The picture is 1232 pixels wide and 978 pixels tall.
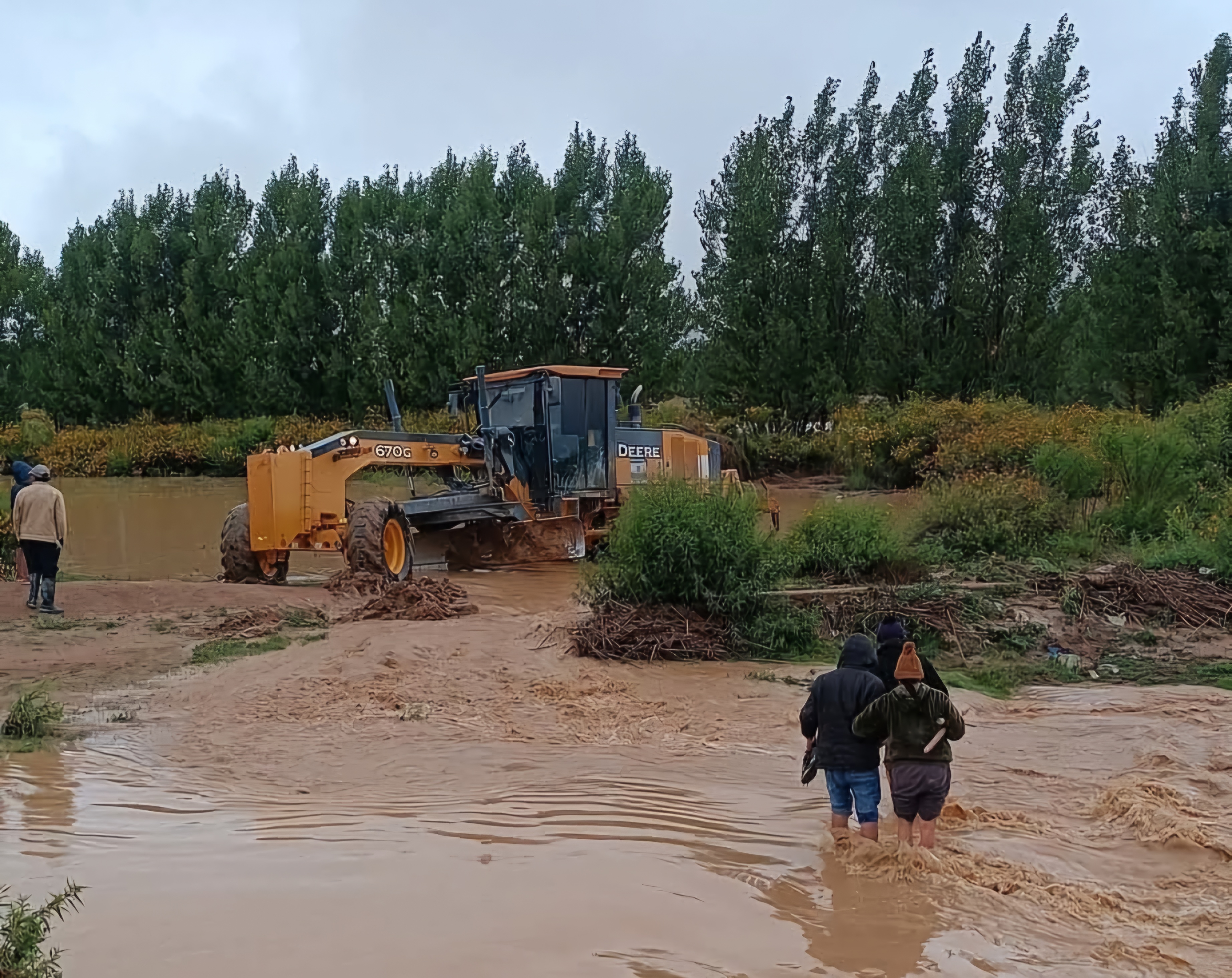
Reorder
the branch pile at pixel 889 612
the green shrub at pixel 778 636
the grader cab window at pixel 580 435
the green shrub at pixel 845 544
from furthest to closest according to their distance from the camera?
the grader cab window at pixel 580 435 → the green shrub at pixel 845 544 → the branch pile at pixel 889 612 → the green shrub at pixel 778 636

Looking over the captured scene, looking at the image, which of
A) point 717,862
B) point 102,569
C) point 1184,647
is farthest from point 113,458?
point 717,862

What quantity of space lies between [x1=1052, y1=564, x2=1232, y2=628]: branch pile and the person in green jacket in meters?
7.62

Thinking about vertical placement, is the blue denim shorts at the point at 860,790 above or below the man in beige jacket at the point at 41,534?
below

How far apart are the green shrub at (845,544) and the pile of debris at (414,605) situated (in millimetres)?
3796

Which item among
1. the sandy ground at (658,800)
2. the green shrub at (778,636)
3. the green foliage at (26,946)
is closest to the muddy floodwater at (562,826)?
the sandy ground at (658,800)

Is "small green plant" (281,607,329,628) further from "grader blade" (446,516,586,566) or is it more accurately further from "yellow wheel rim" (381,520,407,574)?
"grader blade" (446,516,586,566)

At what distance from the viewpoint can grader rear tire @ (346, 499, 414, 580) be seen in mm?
14609

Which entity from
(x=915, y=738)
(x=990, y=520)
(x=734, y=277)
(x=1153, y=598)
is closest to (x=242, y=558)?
(x=990, y=520)

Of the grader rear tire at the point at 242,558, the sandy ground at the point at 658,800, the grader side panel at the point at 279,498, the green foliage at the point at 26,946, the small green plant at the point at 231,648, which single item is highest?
the grader side panel at the point at 279,498

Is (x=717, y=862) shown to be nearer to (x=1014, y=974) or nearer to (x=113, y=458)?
(x=1014, y=974)

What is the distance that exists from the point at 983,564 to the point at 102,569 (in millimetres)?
12682

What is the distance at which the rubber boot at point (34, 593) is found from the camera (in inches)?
503

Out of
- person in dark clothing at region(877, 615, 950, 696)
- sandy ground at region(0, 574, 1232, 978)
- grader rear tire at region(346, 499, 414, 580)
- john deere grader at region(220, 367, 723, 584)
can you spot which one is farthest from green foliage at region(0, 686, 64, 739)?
john deere grader at region(220, 367, 723, 584)

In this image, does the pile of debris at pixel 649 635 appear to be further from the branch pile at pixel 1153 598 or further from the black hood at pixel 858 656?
the black hood at pixel 858 656
